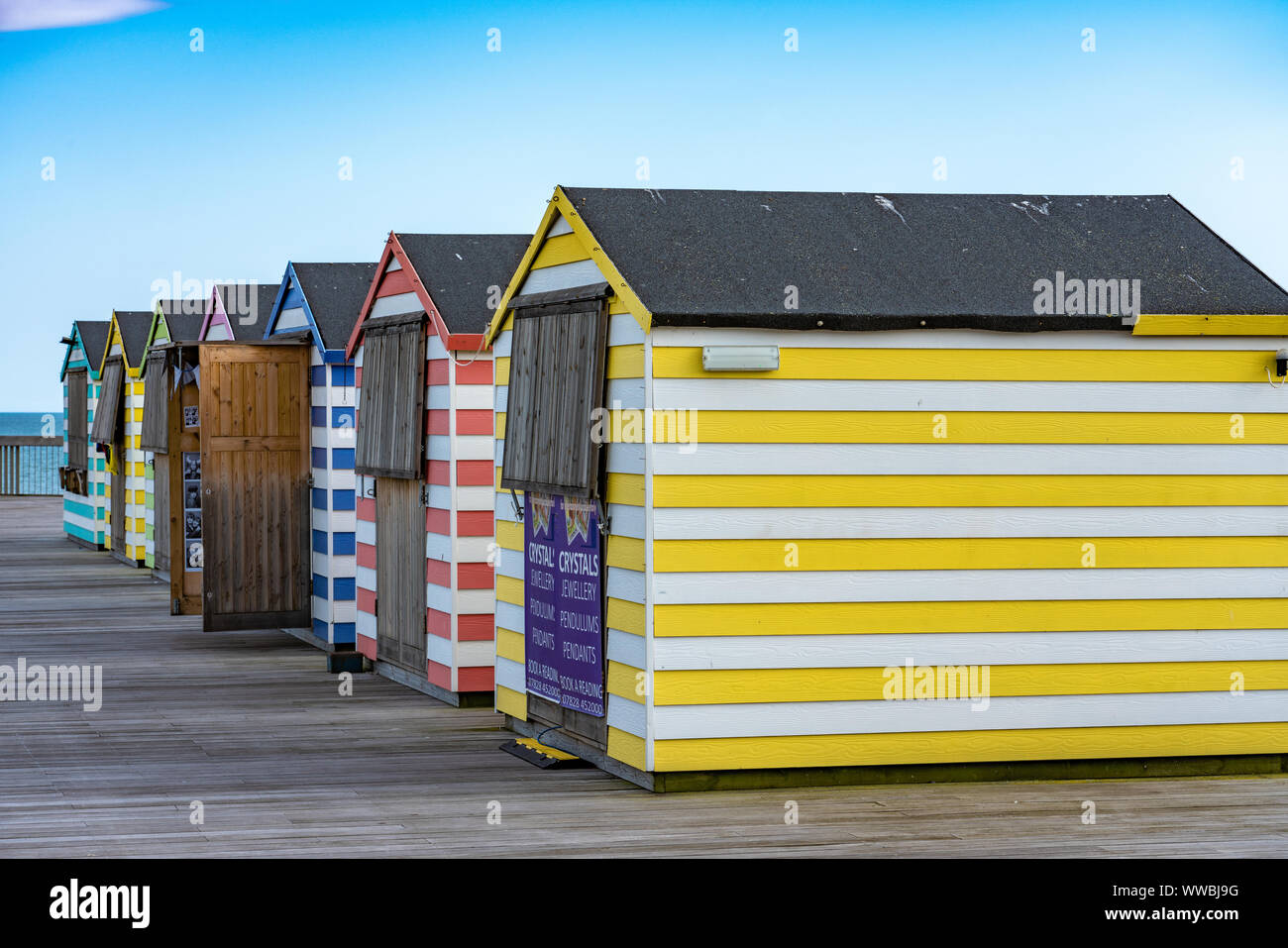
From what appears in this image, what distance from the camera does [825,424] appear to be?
23.8 ft

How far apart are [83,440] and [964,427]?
1803 centimetres

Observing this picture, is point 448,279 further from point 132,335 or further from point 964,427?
point 132,335

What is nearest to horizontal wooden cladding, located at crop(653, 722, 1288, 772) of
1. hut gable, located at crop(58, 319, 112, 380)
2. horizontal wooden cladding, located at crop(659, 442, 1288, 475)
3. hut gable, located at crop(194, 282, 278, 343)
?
horizontal wooden cladding, located at crop(659, 442, 1288, 475)

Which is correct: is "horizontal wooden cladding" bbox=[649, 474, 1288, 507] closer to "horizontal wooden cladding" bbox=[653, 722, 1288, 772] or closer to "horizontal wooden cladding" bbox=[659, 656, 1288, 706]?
"horizontal wooden cladding" bbox=[659, 656, 1288, 706]

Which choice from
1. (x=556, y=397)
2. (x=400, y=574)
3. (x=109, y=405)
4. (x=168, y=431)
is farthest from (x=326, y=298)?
(x=109, y=405)

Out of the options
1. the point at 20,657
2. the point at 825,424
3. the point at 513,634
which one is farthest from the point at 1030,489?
the point at 20,657

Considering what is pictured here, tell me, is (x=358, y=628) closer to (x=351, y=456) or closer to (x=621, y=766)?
(x=351, y=456)

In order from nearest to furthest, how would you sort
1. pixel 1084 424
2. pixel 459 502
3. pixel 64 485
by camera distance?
pixel 1084 424 < pixel 459 502 < pixel 64 485

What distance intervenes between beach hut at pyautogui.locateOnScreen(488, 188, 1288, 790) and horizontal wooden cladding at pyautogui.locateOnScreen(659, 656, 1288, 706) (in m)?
0.01

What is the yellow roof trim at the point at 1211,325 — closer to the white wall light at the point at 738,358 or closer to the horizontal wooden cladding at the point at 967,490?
the horizontal wooden cladding at the point at 967,490

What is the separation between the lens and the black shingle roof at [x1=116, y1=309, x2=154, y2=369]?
61.8 feet

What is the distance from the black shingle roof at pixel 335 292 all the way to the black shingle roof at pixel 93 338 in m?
9.70

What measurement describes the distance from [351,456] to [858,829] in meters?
6.56

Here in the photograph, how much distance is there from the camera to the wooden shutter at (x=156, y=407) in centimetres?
1608
